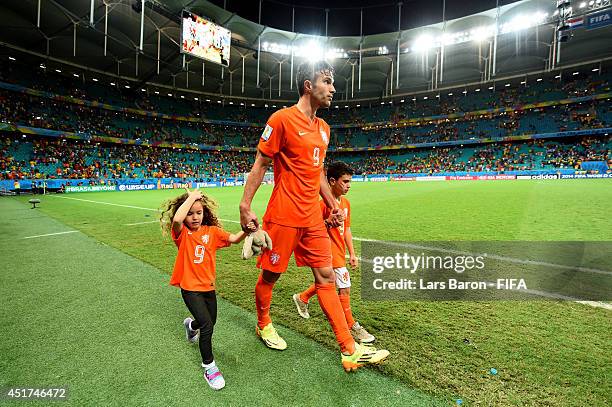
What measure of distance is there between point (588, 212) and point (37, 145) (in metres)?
43.8

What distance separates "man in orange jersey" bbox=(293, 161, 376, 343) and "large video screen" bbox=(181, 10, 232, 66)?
32.1 meters

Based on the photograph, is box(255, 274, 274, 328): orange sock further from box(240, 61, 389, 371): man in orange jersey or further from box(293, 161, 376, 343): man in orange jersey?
box(293, 161, 376, 343): man in orange jersey

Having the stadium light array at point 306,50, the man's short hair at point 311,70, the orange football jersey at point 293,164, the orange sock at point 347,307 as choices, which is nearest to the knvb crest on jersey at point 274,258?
the orange football jersey at point 293,164

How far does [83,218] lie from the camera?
10789 millimetres

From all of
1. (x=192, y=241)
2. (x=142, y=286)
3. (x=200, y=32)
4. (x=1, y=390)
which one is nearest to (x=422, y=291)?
(x=192, y=241)

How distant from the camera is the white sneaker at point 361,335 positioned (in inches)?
104

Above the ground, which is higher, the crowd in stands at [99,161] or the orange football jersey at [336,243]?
the crowd in stands at [99,161]

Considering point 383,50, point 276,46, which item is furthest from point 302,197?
point 383,50

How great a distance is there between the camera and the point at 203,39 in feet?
102

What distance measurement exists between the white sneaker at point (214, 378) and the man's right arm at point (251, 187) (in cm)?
102

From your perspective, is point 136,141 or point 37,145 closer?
point 37,145

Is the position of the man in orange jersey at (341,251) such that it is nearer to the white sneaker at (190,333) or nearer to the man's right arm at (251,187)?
the man's right arm at (251,187)

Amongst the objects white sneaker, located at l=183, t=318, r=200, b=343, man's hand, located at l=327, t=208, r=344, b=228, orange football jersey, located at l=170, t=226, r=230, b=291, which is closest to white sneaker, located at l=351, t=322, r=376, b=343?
man's hand, located at l=327, t=208, r=344, b=228

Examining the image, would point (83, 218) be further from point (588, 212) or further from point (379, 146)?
point (379, 146)
